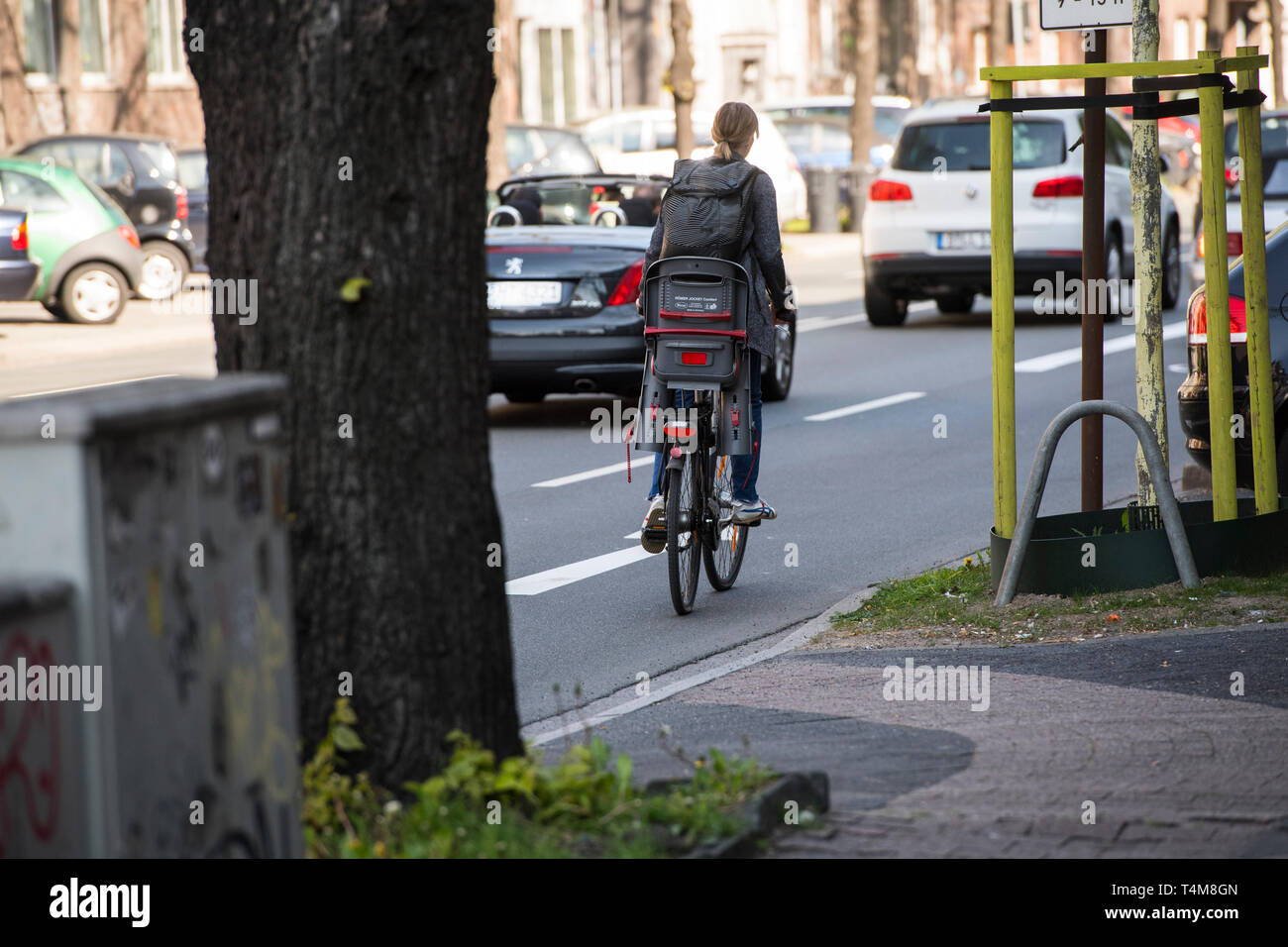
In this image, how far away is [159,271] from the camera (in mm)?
23578

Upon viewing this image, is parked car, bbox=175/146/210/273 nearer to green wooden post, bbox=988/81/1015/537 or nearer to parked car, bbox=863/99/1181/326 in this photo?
parked car, bbox=863/99/1181/326

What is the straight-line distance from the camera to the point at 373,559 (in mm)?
3963

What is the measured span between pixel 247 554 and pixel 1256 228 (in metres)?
5.07

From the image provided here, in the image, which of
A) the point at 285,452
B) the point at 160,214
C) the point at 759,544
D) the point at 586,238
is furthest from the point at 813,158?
the point at 285,452

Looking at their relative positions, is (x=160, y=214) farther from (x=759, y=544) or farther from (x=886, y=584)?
(x=886, y=584)

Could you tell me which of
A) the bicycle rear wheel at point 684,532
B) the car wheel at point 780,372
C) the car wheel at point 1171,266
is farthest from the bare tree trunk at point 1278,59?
the bicycle rear wheel at point 684,532

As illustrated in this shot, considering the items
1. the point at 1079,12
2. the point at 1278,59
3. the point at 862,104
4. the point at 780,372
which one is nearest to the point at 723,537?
the point at 1079,12

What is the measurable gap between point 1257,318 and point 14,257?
1441cm

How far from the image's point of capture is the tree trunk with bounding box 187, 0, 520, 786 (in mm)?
3930

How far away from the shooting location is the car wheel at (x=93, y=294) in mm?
19953

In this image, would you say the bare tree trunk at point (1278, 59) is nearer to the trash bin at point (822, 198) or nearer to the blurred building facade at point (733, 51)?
the blurred building facade at point (733, 51)

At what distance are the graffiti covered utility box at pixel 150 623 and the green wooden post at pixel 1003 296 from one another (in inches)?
157

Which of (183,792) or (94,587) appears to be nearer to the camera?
(94,587)

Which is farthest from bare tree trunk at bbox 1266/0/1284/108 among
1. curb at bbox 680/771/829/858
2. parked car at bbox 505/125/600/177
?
curb at bbox 680/771/829/858
